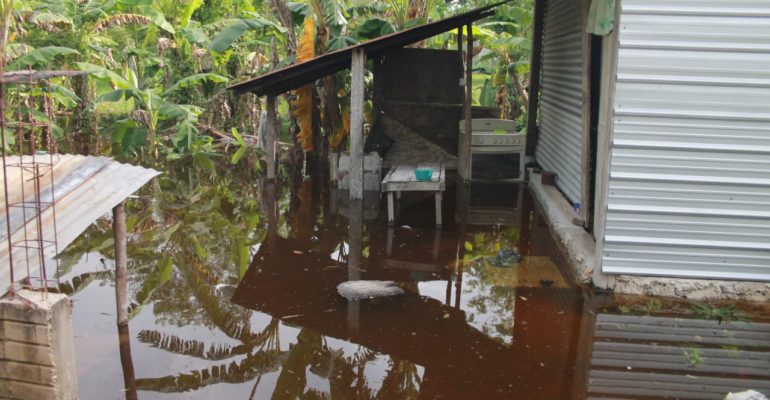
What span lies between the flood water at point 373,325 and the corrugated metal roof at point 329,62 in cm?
243

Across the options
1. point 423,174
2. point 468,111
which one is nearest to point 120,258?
point 423,174

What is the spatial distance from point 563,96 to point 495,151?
6.85ft

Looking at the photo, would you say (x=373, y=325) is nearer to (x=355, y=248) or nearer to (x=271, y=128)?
(x=355, y=248)

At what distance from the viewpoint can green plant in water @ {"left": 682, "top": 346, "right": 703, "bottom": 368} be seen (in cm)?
562

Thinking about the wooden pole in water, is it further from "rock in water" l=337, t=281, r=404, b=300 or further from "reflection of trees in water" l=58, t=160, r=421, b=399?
"rock in water" l=337, t=281, r=404, b=300

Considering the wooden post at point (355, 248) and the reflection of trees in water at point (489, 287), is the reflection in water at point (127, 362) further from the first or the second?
the reflection of trees in water at point (489, 287)

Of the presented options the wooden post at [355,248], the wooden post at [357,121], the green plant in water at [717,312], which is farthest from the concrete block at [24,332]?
the wooden post at [357,121]

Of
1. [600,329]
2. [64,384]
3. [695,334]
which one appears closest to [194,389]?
[64,384]

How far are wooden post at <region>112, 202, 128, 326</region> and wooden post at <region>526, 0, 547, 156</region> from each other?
9.73 metres

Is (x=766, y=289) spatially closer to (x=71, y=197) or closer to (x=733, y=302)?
(x=733, y=302)

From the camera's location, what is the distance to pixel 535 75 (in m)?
13.9

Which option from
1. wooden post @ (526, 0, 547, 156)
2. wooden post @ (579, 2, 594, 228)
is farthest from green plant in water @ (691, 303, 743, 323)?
wooden post @ (526, 0, 547, 156)

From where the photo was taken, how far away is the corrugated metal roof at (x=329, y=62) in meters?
10.4

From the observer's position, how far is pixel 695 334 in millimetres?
6215
